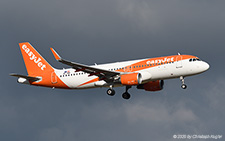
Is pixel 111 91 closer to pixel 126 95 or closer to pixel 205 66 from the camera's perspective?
pixel 126 95

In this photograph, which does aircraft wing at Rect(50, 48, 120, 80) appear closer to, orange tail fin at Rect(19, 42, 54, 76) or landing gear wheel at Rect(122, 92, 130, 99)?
landing gear wheel at Rect(122, 92, 130, 99)

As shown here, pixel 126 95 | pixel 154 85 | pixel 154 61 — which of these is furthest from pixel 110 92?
pixel 154 61

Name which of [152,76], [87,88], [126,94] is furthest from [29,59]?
[152,76]

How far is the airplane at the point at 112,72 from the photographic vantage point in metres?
63.9

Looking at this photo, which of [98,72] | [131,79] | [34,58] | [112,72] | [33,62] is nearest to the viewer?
Answer: [131,79]

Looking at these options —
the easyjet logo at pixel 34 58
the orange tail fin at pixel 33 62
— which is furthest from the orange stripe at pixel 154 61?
the easyjet logo at pixel 34 58

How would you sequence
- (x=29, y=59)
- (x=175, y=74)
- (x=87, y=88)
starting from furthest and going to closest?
(x=29, y=59) → (x=87, y=88) → (x=175, y=74)

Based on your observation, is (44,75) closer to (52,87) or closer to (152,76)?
(52,87)

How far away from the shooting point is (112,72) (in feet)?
214

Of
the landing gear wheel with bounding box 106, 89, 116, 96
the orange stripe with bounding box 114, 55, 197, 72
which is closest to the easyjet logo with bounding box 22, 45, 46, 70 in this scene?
the landing gear wheel with bounding box 106, 89, 116, 96

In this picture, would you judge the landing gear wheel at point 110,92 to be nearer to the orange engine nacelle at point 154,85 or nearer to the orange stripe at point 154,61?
the orange stripe at point 154,61

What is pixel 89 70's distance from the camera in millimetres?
65438

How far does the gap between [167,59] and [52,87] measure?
18.0 m

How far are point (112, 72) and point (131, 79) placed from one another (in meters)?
2.86
